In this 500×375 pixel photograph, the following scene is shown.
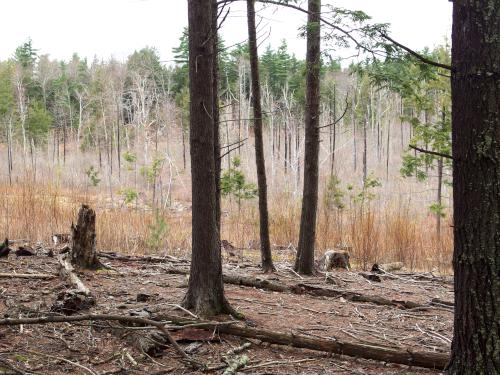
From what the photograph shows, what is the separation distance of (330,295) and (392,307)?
590 mm

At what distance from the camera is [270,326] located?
3.69 m

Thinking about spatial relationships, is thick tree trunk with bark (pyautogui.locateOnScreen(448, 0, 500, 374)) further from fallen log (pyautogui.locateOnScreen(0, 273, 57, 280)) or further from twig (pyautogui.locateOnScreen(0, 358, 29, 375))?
fallen log (pyautogui.locateOnScreen(0, 273, 57, 280))

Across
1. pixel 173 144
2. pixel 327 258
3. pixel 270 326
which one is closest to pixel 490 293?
pixel 270 326

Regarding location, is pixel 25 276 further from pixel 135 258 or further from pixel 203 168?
pixel 203 168

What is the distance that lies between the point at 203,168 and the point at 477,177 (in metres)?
1.91

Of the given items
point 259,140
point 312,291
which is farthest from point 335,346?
point 259,140

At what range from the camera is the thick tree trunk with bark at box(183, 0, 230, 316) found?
3.50 metres

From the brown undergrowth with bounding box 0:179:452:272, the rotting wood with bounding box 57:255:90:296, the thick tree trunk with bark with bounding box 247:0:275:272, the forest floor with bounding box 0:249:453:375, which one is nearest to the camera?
the forest floor with bounding box 0:249:453:375

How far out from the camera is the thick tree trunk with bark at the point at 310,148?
554 centimetres

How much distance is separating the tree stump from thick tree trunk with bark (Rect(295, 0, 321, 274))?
7.58ft

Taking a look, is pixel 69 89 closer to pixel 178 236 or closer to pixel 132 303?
pixel 178 236

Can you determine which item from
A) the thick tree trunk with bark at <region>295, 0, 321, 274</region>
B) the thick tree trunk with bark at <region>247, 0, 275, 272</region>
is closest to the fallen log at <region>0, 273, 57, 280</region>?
the thick tree trunk with bark at <region>247, 0, 275, 272</region>

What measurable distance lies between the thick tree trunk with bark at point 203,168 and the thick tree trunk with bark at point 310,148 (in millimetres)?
2174

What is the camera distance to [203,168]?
140 inches
